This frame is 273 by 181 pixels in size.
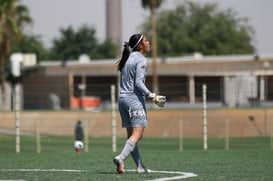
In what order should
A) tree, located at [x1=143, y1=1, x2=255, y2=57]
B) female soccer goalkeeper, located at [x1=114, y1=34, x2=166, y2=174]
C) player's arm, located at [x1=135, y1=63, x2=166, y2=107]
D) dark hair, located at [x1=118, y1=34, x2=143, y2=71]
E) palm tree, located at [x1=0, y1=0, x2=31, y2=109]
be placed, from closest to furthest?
player's arm, located at [x1=135, y1=63, x2=166, y2=107] → female soccer goalkeeper, located at [x1=114, y1=34, x2=166, y2=174] → dark hair, located at [x1=118, y1=34, x2=143, y2=71] → palm tree, located at [x1=0, y1=0, x2=31, y2=109] → tree, located at [x1=143, y1=1, x2=255, y2=57]

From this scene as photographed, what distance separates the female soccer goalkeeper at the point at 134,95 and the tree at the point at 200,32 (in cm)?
10677

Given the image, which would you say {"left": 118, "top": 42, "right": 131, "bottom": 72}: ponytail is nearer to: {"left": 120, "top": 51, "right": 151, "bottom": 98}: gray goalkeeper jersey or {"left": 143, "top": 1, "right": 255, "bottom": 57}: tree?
{"left": 120, "top": 51, "right": 151, "bottom": 98}: gray goalkeeper jersey

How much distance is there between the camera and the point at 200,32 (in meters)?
126

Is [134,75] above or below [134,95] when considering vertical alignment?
above

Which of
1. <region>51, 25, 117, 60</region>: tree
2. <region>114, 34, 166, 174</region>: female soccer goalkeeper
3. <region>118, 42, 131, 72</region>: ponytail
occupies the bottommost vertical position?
<region>51, 25, 117, 60</region>: tree

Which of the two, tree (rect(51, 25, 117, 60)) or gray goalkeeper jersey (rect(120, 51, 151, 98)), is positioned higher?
gray goalkeeper jersey (rect(120, 51, 151, 98))

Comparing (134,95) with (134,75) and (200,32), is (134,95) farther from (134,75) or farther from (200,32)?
(200,32)

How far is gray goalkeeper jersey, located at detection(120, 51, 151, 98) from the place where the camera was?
12836 mm

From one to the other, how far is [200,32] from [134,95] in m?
113

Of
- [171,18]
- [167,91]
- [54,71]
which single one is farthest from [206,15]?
[167,91]

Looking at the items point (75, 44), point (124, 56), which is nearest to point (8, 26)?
point (124, 56)

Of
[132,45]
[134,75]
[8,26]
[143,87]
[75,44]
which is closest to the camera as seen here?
[143,87]

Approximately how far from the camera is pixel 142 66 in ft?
42.4

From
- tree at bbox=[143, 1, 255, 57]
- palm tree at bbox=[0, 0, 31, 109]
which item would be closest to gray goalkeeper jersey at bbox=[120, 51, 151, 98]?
palm tree at bbox=[0, 0, 31, 109]
